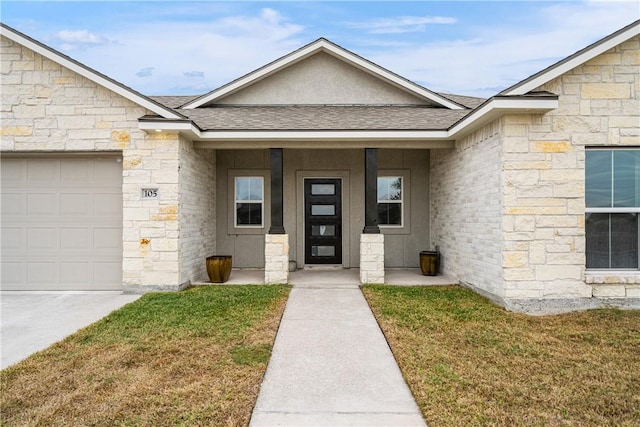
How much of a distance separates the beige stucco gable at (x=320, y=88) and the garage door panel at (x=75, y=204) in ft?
13.9

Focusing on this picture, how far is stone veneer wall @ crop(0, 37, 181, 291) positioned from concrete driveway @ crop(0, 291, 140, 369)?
78cm

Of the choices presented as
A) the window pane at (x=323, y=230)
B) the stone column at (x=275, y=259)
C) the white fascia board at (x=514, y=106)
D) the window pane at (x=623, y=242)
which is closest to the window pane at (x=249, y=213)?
the window pane at (x=323, y=230)

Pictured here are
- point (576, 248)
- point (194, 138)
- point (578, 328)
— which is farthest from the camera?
point (194, 138)

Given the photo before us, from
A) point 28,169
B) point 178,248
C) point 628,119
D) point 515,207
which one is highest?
point 628,119

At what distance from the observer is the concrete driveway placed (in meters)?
4.29

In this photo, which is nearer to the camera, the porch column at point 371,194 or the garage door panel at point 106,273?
the garage door panel at point 106,273

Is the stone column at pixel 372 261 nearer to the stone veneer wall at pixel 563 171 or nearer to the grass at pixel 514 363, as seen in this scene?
the grass at pixel 514 363

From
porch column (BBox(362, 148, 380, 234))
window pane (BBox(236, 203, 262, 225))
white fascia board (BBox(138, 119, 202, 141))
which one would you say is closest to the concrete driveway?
white fascia board (BBox(138, 119, 202, 141))

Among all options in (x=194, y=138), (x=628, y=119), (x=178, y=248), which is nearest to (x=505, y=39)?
(x=628, y=119)

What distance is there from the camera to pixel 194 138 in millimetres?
7449

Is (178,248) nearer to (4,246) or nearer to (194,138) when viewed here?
(194,138)

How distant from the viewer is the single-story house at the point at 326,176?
19.1 ft

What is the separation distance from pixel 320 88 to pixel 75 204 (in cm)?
651

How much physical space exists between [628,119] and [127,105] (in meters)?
9.12
